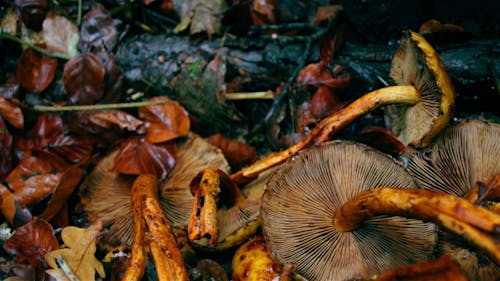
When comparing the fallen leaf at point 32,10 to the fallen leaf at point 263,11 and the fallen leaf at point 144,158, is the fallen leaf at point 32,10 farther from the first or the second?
the fallen leaf at point 263,11

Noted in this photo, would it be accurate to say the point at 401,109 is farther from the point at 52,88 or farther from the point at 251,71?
the point at 52,88

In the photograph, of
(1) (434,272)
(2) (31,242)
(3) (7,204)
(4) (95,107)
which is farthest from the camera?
(4) (95,107)

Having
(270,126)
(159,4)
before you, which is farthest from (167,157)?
(159,4)

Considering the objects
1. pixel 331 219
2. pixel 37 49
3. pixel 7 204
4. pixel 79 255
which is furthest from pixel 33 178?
pixel 331 219

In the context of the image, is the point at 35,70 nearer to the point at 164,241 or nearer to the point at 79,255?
the point at 79,255

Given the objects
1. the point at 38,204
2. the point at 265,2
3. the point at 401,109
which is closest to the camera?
the point at 401,109
